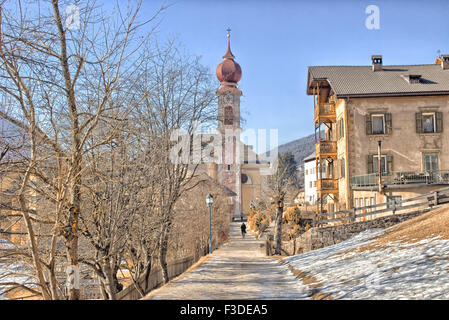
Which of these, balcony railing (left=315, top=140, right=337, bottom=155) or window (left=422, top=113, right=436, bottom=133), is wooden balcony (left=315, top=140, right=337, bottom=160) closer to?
balcony railing (left=315, top=140, right=337, bottom=155)

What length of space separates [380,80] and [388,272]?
21840 millimetres

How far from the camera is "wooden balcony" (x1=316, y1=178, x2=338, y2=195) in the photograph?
29.6 m

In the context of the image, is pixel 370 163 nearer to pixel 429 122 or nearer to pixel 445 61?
pixel 429 122

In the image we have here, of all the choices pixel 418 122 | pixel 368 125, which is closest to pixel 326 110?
pixel 368 125

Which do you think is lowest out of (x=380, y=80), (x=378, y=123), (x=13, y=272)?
(x=13, y=272)

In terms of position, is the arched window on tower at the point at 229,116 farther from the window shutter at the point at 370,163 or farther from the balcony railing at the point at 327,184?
the balcony railing at the point at 327,184

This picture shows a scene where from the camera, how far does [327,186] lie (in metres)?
29.8

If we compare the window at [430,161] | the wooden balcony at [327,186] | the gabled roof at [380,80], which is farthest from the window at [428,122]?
the wooden balcony at [327,186]

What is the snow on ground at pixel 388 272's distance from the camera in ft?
25.5

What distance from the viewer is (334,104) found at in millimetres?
30391

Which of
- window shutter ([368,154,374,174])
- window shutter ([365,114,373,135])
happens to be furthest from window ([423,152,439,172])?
window shutter ([365,114,373,135])

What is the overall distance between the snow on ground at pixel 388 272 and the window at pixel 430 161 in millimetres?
14770
